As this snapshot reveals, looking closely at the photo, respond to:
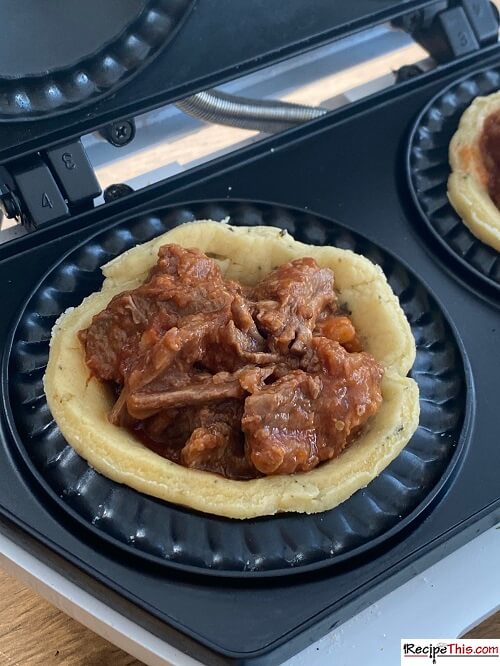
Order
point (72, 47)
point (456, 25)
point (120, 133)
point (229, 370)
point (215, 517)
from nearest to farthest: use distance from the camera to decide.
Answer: point (215, 517), point (229, 370), point (72, 47), point (120, 133), point (456, 25)

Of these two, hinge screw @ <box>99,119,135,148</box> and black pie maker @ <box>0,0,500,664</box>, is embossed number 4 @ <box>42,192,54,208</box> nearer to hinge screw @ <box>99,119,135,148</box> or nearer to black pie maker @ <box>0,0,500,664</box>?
black pie maker @ <box>0,0,500,664</box>

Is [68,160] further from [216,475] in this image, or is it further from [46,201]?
[216,475]

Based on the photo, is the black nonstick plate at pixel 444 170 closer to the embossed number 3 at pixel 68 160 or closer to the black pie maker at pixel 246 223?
the black pie maker at pixel 246 223

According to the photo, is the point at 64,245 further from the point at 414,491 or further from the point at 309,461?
the point at 414,491

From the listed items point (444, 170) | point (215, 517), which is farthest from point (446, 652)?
point (444, 170)

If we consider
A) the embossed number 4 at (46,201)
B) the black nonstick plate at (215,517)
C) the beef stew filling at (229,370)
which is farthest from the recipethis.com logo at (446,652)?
the embossed number 4 at (46,201)

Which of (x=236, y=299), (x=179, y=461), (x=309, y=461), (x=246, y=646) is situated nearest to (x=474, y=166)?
(x=236, y=299)
